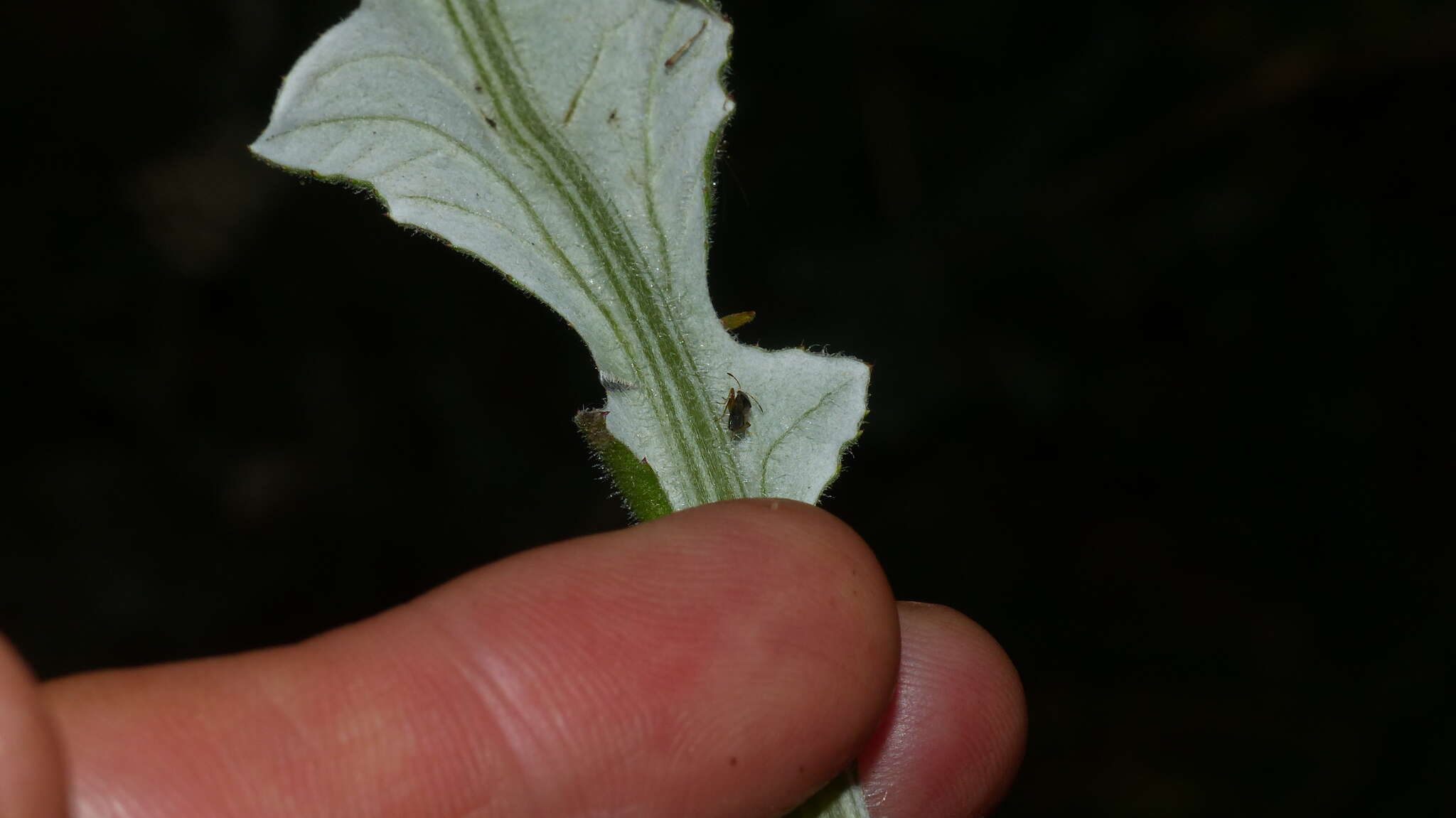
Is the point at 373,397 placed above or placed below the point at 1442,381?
above

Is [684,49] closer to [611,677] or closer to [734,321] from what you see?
[734,321]

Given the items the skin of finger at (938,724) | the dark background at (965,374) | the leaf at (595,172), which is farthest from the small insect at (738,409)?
the dark background at (965,374)

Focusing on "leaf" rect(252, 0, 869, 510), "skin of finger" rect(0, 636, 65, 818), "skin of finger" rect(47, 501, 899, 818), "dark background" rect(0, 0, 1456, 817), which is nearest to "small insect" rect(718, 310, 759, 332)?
"leaf" rect(252, 0, 869, 510)

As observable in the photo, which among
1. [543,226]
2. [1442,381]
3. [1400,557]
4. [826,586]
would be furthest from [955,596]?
[543,226]

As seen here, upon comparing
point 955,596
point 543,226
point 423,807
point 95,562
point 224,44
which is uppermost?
point 224,44

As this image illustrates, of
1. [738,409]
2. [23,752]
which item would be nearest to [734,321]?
[738,409]

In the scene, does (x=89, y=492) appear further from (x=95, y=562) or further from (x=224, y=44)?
(x=224, y=44)

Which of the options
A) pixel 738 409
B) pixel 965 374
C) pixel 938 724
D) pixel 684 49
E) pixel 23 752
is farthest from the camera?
pixel 965 374
